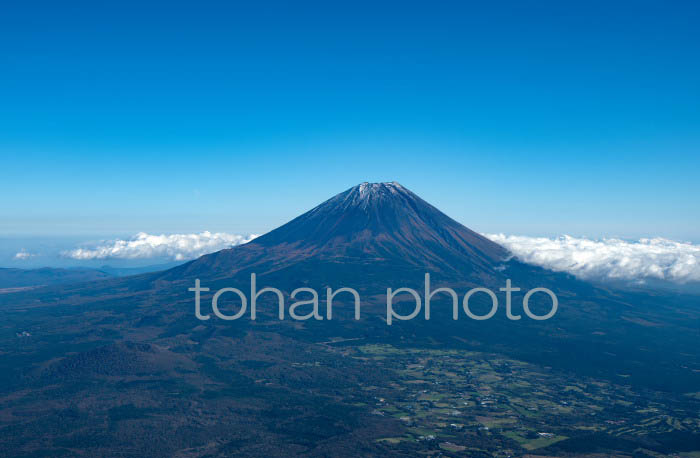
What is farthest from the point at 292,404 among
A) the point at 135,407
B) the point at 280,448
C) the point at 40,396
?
the point at 40,396

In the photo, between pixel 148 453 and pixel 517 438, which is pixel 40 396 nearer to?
pixel 148 453

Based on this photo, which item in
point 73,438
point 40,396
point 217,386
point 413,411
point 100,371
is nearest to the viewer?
point 73,438

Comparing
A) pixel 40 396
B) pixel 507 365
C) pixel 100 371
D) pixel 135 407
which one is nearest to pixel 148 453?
pixel 135 407

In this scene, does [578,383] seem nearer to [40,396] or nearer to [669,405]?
[669,405]

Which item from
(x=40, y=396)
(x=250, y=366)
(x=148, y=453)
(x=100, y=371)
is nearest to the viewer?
(x=148, y=453)

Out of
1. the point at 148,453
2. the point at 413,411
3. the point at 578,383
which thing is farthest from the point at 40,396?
the point at 578,383

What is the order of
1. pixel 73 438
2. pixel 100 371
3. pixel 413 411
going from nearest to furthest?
pixel 73 438, pixel 413 411, pixel 100 371

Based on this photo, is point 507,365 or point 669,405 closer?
point 669,405

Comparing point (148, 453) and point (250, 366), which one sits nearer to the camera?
point (148, 453)

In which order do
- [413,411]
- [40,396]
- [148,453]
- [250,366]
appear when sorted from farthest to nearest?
[250,366] → [40,396] → [413,411] → [148,453]
